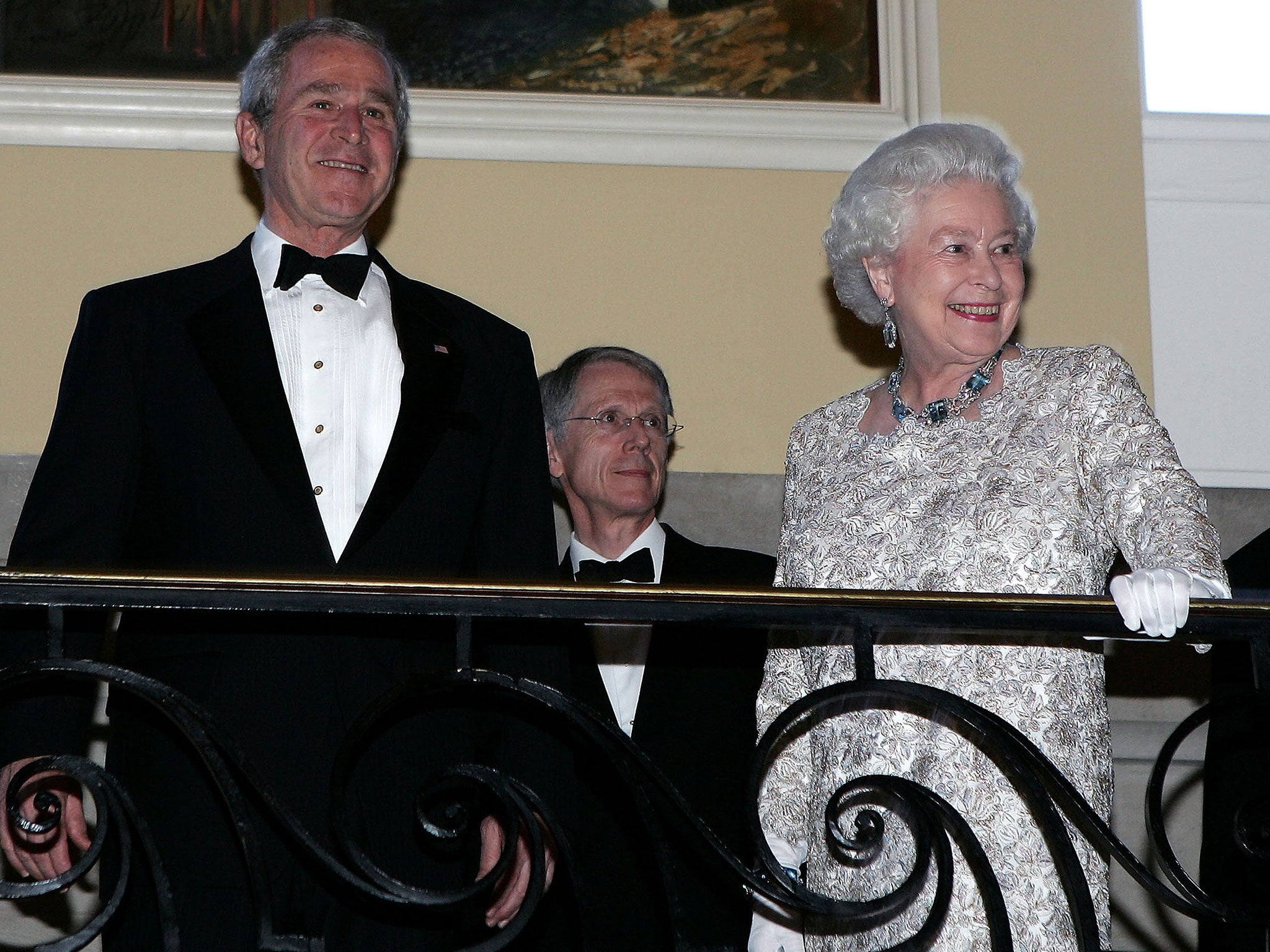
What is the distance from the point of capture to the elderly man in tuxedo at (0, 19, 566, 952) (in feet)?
8.24

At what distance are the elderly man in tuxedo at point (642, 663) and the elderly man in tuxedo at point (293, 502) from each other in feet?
1.28

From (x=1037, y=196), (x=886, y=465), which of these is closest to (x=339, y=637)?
(x=886, y=465)

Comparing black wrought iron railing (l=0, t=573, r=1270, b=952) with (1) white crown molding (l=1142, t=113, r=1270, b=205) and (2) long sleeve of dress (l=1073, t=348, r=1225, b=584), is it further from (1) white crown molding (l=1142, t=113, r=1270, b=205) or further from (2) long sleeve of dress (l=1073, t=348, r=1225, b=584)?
(1) white crown molding (l=1142, t=113, r=1270, b=205)

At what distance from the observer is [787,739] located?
227 centimetres

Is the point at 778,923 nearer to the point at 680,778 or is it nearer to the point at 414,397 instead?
the point at 680,778

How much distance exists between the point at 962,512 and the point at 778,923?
0.77 m

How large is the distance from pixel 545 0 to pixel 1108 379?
8.59 ft

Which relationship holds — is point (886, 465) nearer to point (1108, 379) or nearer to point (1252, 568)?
point (1108, 379)

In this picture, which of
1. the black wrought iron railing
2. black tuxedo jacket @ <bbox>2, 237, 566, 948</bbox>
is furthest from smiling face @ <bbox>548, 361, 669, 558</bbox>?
the black wrought iron railing

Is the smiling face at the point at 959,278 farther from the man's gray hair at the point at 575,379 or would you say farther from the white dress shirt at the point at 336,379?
the man's gray hair at the point at 575,379

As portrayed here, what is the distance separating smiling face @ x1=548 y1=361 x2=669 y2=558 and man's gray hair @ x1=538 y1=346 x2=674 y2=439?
0.01 meters

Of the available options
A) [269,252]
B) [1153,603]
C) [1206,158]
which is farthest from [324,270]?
[1206,158]

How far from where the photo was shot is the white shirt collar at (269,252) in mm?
2939

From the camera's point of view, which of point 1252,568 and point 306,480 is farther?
point 1252,568
